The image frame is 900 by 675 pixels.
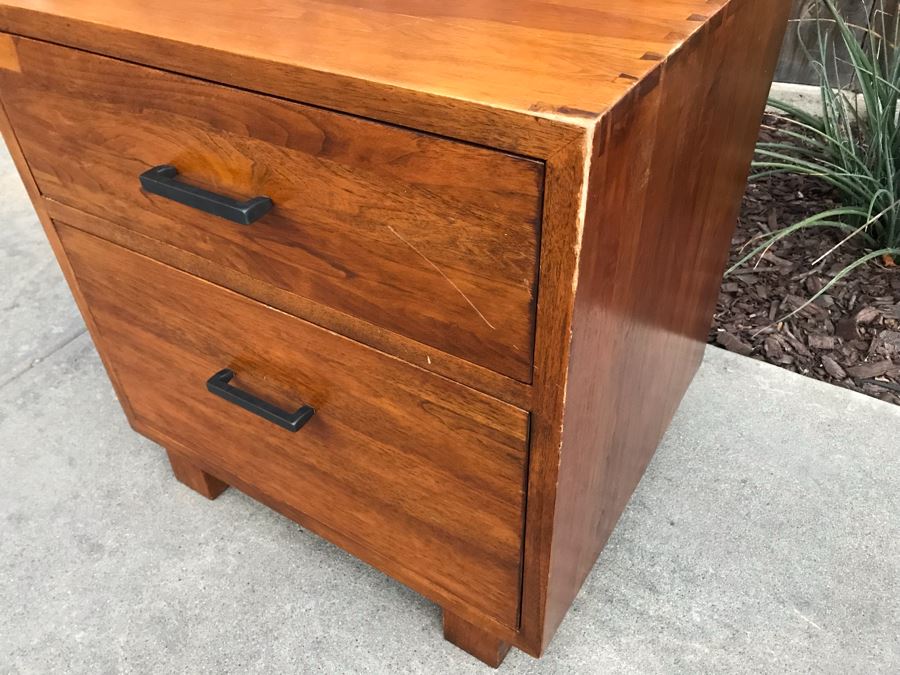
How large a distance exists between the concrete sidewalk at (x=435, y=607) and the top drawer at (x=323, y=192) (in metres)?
0.45

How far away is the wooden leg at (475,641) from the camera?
2.63 feet

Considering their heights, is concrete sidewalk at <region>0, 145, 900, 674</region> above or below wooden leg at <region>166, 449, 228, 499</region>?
below

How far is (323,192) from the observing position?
560 mm

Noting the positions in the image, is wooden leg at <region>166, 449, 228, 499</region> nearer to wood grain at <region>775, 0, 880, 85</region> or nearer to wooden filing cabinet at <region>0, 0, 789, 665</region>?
wooden filing cabinet at <region>0, 0, 789, 665</region>

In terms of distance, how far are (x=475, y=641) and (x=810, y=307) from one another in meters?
0.90

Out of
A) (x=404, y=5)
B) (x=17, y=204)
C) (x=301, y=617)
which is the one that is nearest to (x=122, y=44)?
(x=404, y=5)

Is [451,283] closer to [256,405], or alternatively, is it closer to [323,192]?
[323,192]

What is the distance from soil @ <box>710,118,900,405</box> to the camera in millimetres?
1224

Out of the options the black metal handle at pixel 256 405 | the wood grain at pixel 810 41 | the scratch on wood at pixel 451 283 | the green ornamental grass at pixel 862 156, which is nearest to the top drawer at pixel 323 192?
the scratch on wood at pixel 451 283

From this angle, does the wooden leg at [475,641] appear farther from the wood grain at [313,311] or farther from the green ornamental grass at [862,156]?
the green ornamental grass at [862,156]

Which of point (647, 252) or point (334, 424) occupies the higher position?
point (647, 252)

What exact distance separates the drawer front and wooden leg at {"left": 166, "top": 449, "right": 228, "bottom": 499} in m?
0.07

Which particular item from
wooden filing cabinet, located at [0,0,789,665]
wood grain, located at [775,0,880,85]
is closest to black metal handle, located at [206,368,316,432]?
wooden filing cabinet, located at [0,0,789,665]

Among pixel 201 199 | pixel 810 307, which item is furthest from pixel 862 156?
pixel 201 199
